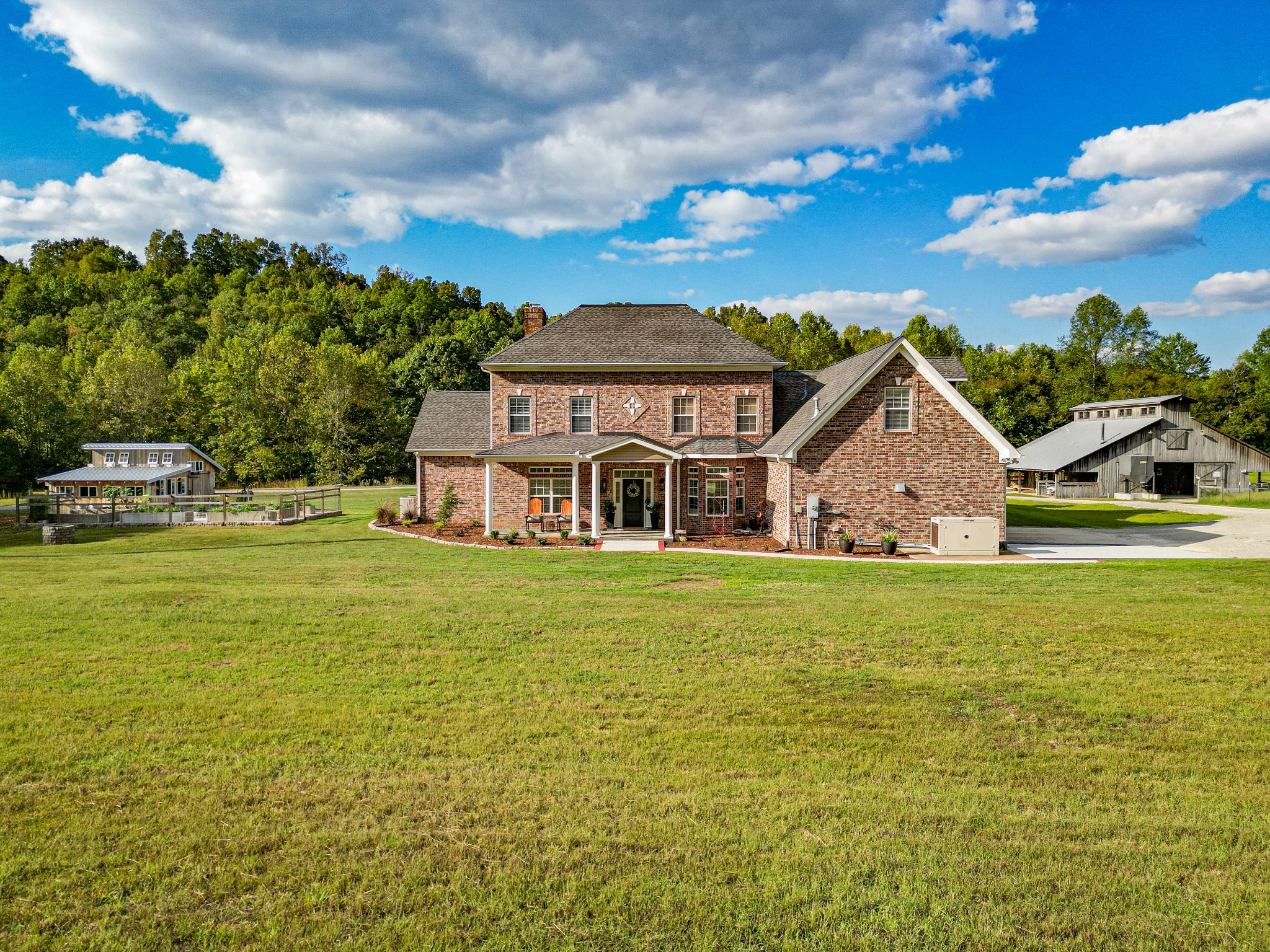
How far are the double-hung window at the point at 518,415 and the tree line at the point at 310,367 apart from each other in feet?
97.5

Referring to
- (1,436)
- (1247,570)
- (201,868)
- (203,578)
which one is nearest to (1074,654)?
(201,868)

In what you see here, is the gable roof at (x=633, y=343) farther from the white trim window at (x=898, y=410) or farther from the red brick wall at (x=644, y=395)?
the white trim window at (x=898, y=410)

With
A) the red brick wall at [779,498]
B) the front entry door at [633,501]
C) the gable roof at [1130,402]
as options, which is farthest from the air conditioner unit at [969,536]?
the gable roof at [1130,402]

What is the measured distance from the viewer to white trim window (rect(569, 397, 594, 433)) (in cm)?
2848

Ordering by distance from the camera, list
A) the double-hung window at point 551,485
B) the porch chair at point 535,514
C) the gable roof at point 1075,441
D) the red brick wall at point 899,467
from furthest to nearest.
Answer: the gable roof at point 1075,441 → the double-hung window at point 551,485 → the porch chair at point 535,514 → the red brick wall at point 899,467

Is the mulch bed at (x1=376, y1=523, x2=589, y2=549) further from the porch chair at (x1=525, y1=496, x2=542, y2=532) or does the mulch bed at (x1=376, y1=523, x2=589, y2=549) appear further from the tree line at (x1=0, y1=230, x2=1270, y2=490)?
the tree line at (x1=0, y1=230, x2=1270, y2=490)

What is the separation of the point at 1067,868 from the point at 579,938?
→ 321cm

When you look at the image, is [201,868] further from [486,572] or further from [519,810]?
[486,572]

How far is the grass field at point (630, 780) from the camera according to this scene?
13.3 feet

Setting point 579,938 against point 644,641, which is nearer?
point 579,938

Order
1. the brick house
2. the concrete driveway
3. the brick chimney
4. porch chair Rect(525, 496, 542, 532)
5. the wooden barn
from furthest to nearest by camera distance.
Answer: the wooden barn
the brick chimney
porch chair Rect(525, 496, 542, 532)
the brick house
the concrete driveway

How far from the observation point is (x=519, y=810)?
5219 millimetres

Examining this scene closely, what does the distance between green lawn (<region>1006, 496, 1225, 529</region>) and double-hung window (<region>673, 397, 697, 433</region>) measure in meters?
14.2

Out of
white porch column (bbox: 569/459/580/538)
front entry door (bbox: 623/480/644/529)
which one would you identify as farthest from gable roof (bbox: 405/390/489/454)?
front entry door (bbox: 623/480/644/529)
